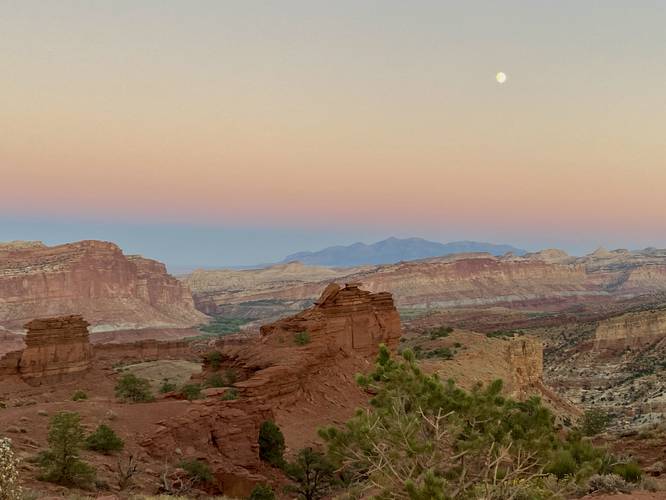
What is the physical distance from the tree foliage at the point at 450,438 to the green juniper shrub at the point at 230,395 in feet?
42.7

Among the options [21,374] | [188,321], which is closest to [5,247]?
[188,321]

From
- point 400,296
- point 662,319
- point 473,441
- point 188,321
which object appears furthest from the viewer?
point 400,296

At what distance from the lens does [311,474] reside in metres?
20.6

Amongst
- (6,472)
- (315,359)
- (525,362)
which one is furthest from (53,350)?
(525,362)

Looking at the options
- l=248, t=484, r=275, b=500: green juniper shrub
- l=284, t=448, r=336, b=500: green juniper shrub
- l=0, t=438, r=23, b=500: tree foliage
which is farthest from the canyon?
l=0, t=438, r=23, b=500: tree foliage

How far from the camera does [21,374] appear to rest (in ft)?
144

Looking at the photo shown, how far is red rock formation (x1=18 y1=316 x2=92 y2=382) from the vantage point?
44.3m

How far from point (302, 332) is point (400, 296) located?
151 metres

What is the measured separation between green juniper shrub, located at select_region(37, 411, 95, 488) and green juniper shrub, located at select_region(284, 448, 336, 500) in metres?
7.50

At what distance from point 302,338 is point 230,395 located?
25.2 feet

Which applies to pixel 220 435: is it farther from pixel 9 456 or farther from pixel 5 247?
pixel 5 247

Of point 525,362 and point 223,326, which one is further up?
point 525,362

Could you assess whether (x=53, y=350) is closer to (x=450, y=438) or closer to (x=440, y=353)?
(x=440, y=353)

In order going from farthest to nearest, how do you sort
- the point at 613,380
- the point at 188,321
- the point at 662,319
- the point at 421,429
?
the point at 188,321 → the point at 662,319 → the point at 613,380 → the point at 421,429
